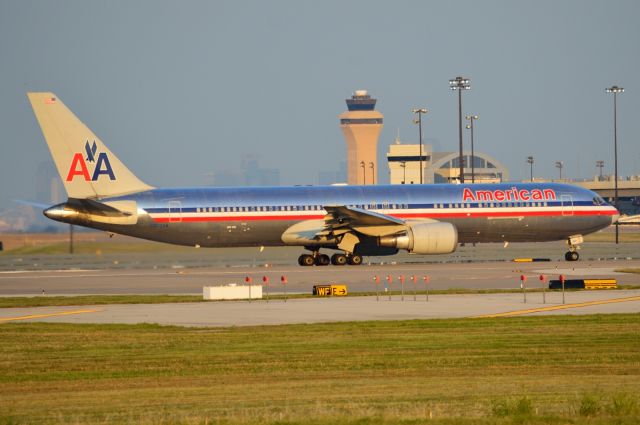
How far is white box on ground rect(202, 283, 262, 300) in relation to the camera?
37.6m

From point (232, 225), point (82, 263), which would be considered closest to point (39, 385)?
point (232, 225)

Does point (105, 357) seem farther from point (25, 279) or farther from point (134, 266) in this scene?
point (134, 266)

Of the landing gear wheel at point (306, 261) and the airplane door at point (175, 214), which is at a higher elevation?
the airplane door at point (175, 214)

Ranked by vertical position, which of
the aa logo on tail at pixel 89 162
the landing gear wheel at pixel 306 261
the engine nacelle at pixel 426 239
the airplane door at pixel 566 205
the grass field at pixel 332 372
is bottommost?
the grass field at pixel 332 372

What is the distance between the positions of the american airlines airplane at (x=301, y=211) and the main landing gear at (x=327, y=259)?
5 centimetres

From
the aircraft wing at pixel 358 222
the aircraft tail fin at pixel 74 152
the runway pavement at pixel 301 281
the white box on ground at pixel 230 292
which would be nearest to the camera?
the runway pavement at pixel 301 281

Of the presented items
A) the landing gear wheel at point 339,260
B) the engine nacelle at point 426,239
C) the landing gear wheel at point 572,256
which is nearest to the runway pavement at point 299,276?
the engine nacelle at point 426,239

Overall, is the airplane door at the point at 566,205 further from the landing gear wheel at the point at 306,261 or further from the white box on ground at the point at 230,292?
the white box on ground at the point at 230,292

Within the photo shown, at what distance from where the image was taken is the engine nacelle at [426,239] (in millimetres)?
53969

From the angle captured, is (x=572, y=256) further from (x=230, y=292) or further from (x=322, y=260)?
(x=230, y=292)

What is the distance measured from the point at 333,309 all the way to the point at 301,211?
75.5 ft

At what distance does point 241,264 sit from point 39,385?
37.9 metres

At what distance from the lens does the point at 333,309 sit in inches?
1299

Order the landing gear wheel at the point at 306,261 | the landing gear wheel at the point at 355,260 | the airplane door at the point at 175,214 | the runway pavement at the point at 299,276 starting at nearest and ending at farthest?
the runway pavement at the point at 299,276, the airplane door at the point at 175,214, the landing gear wheel at the point at 355,260, the landing gear wheel at the point at 306,261
